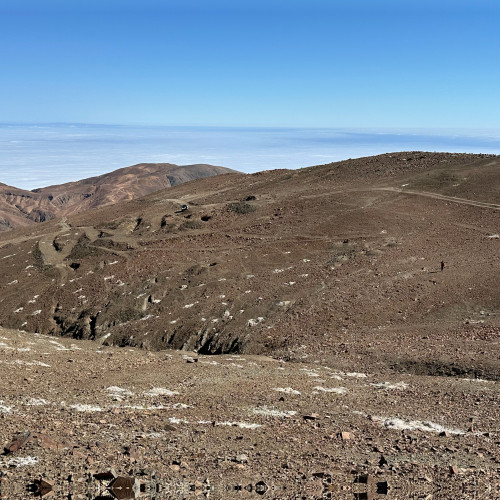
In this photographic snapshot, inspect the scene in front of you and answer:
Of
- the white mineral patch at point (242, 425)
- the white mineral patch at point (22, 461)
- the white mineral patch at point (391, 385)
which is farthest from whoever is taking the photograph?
the white mineral patch at point (391, 385)

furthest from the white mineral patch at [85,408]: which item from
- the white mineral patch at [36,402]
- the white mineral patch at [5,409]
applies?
the white mineral patch at [5,409]

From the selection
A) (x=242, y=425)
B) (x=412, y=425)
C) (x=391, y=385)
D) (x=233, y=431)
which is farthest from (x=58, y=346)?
(x=412, y=425)

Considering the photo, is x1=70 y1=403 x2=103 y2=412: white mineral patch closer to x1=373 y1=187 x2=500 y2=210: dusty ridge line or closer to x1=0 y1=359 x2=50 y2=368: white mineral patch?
x1=0 y1=359 x2=50 y2=368: white mineral patch

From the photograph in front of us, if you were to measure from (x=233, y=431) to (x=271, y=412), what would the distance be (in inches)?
94.7

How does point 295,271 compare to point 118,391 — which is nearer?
point 118,391

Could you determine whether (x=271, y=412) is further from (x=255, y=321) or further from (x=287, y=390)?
(x=255, y=321)

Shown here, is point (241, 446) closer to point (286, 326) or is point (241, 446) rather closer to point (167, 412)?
point (167, 412)

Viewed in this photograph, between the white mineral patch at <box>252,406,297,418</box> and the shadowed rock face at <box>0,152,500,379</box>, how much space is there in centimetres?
1085

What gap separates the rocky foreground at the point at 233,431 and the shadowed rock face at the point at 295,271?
6986mm

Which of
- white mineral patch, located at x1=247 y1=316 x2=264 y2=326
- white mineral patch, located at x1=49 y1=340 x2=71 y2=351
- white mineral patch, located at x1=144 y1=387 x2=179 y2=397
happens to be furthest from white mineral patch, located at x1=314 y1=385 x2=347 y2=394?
white mineral patch, located at x1=247 y1=316 x2=264 y2=326

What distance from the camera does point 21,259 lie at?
2186 inches

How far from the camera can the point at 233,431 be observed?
1730 cm

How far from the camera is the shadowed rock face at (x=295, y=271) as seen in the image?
112 ft

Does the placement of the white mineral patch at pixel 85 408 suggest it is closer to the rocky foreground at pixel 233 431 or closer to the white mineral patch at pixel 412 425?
the rocky foreground at pixel 233 431
